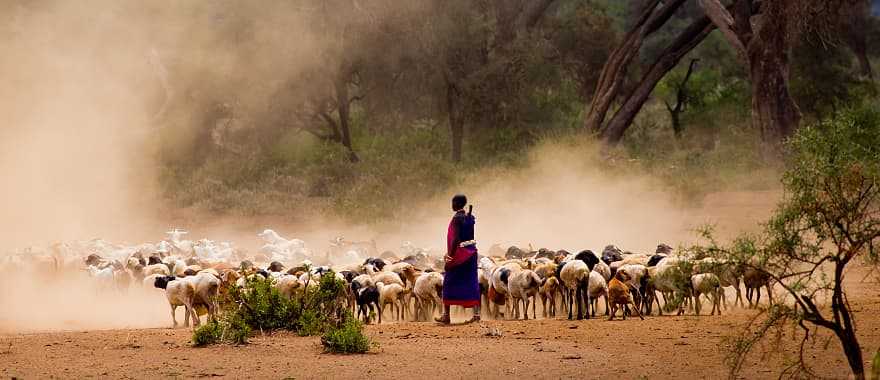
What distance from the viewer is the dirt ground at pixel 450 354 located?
10.6 metres

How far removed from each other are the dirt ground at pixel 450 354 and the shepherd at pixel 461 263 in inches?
14.7

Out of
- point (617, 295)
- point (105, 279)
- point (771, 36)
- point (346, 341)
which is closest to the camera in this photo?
point (346, 341)

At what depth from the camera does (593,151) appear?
99.9 feet

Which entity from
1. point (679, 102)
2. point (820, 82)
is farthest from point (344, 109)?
point (820, 82)

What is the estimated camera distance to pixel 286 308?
1373 cm

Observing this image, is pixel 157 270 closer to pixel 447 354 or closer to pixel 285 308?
pixel 285 308

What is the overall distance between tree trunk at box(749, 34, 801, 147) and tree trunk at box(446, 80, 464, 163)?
31.2ft

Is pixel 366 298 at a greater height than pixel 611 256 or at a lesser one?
lesser

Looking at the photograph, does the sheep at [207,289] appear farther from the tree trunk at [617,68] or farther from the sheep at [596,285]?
the tree trunk at [617,68]

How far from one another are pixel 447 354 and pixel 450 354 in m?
0.03

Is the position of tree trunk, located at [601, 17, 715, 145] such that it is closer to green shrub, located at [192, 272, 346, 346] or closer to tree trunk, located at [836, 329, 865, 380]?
green shrub, located at [192, 272, 346, 346]

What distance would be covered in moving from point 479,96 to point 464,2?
319 centimetres

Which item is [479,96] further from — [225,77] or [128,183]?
[128,183]

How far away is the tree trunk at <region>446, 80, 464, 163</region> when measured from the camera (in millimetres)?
34969
